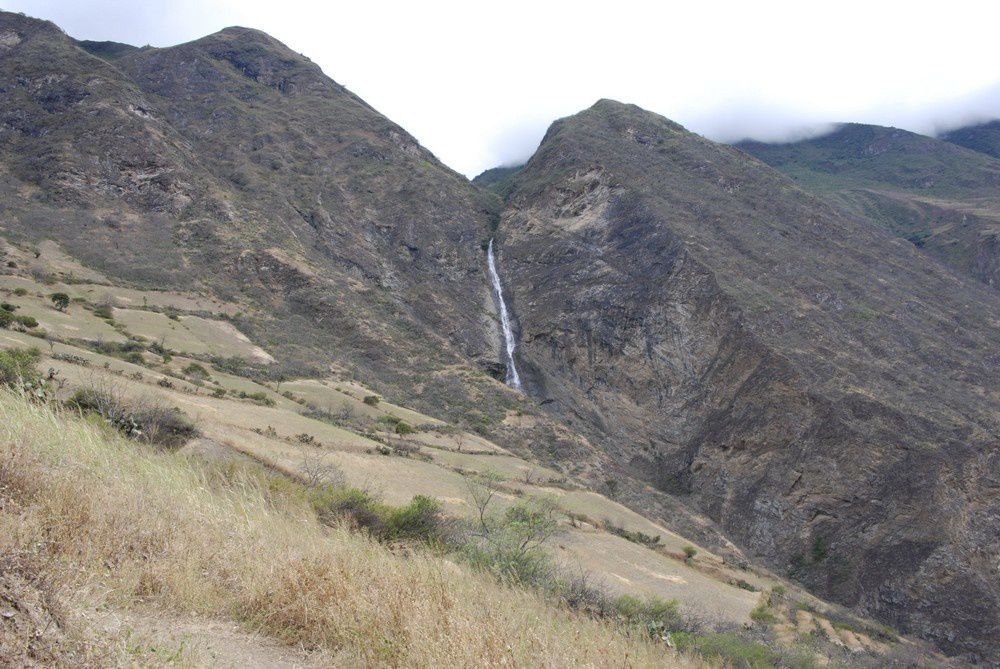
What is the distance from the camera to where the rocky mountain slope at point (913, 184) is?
249ft

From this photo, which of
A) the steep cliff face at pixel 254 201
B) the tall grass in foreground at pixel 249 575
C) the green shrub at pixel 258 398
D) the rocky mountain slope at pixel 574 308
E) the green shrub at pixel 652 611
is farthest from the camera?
the steep cliff face at pixel 254 201

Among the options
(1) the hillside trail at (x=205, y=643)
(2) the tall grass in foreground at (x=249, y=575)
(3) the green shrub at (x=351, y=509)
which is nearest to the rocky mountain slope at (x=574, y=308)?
(3) the green shrub at (x=351, y=509)

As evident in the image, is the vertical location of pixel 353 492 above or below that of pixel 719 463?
above

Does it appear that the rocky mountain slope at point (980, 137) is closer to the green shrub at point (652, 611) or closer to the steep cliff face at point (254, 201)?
the steep cliff face at point (254, 201)

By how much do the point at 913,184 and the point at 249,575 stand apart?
434 feet

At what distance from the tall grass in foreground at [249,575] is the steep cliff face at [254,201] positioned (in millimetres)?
31450

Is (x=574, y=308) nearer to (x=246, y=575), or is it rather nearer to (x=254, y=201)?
(x=254, y=201)

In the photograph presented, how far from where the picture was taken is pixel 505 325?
5547 centimetres

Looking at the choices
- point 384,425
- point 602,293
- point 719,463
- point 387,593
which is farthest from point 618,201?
point 387,593

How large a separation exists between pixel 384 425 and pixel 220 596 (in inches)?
919

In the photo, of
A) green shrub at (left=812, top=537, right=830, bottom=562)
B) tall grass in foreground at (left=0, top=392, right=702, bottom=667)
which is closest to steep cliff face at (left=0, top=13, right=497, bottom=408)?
green shrub at (left=812, top=537, right=830, bottom=562)

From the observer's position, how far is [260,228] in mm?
49375

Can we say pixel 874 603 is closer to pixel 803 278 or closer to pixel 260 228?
pixel 803 278

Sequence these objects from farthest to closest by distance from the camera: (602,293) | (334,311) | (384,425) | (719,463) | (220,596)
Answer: (602,293)
(334,311)
(719,463)
(384,425)
(220,596)
